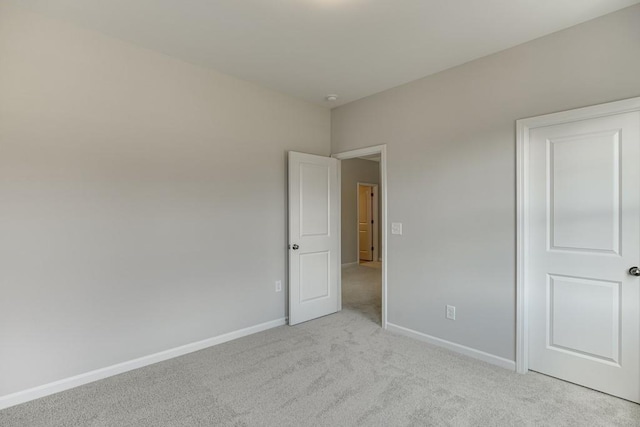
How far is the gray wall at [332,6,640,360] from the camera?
2279 millimetres

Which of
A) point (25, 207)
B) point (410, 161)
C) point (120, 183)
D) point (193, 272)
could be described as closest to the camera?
point (25, 207)

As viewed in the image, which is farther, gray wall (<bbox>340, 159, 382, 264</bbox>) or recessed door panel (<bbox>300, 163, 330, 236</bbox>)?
gray wall (<bbox>340, 159, 382, 264</bbox>)

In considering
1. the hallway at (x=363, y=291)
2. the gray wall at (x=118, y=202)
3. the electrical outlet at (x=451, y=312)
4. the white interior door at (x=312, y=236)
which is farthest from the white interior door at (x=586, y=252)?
the gray wall at (x=118, y=202)

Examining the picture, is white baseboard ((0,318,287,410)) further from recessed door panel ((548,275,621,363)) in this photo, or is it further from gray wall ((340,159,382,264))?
gray wall ((340,159,382,264))

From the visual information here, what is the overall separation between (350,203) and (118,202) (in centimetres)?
567

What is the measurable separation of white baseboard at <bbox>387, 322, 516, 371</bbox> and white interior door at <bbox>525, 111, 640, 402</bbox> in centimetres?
20

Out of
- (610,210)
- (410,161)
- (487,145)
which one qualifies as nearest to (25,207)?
(410,161)

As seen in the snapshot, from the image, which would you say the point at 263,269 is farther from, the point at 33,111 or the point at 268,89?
the point at 33,111

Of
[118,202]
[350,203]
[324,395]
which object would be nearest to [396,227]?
[324,395]

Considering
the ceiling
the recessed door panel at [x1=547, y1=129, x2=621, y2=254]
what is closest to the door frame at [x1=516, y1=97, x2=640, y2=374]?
the recessed door panel at [x1=547, y1=129, x2=621, y2=254]

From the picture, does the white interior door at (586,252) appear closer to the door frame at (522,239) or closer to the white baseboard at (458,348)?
the door frame at (522,239)

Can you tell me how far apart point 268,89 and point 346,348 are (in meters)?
2.83

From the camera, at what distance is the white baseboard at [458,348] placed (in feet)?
8.72

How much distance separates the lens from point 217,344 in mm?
3123
